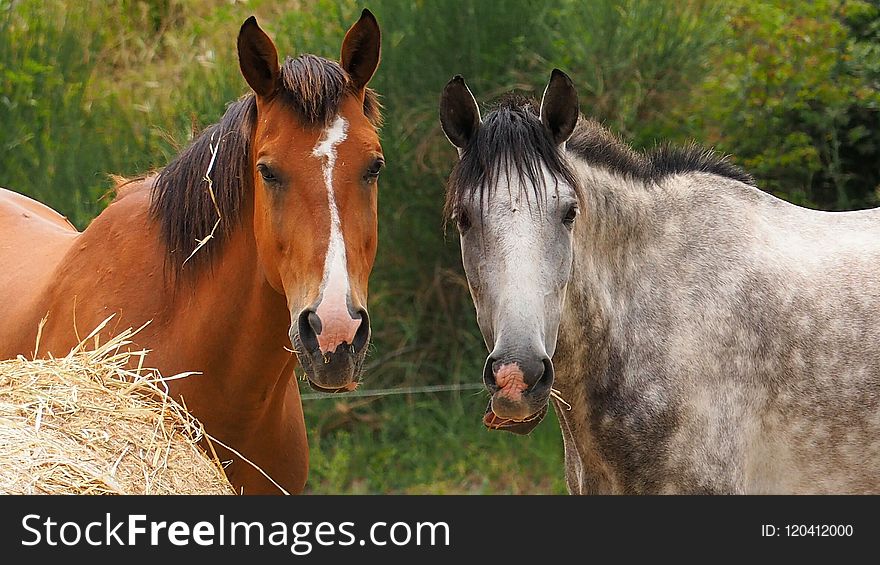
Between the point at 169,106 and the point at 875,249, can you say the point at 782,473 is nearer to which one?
the point at 875,249

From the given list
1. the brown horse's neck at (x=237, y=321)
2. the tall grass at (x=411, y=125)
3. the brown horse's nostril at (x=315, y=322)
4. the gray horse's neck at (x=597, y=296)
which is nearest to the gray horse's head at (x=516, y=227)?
the gray horse's neck at (x=597, y=296)

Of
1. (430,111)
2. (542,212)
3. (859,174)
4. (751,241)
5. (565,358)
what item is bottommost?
(859,174)

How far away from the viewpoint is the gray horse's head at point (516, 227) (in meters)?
3.00

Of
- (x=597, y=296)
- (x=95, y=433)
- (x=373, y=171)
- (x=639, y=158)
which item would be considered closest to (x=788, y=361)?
(x=597, y=296)

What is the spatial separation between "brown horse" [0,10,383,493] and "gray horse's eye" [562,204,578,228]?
593 millimetres

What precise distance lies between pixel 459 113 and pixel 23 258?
2.04 m

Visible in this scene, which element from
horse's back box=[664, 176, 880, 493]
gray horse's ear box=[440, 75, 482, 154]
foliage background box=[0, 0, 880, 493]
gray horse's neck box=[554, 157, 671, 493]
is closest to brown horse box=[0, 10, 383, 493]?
gray horse's ear box=[440, 75, 482, 154]

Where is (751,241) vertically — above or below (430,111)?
above

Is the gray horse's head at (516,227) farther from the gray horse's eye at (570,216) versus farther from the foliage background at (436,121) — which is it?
the foliage background at (436,121)

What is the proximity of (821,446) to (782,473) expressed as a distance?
5.9 inches

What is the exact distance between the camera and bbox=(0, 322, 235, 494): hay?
2.85 meters
